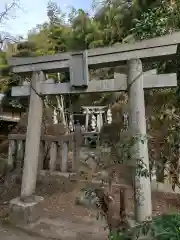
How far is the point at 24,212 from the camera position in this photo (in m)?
3.72

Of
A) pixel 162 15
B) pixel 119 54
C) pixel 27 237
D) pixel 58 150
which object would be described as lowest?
pixel 27 237

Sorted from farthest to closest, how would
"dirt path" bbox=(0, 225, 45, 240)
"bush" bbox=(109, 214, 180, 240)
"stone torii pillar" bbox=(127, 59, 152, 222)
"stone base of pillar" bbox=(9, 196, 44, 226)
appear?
"stone base of pillar" bbox=(9, 196, 44, 226), "dirt path" bbox=(0, 225, 45, 240), "stone torii pillar" bbox=(127, 59, 152, 222), "bush" bbox=(109, 214, 180, 240)

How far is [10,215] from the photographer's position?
3861 millimetres

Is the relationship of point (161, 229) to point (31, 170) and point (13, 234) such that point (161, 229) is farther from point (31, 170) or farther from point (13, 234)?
point (31, 170)

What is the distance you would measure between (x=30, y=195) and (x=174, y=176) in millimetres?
2178

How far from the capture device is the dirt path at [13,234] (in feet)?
11.0

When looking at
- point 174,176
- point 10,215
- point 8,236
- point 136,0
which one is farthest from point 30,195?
point 136,0

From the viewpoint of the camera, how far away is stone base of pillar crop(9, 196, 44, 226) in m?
3.73

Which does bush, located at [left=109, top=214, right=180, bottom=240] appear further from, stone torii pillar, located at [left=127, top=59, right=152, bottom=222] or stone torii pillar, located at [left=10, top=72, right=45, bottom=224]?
stone torii pillar, located at [left=10, top=72, right=45, bottom=224]

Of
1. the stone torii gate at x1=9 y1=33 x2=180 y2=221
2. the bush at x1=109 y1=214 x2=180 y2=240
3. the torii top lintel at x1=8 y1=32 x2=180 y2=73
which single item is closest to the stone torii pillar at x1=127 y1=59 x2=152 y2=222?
the stone torii gate at x1=9 y1=33 x2=180 y2=221

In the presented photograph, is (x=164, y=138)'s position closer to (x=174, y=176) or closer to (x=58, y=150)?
(x=174, y=176)

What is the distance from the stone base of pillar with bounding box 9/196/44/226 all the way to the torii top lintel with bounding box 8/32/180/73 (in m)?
1.90

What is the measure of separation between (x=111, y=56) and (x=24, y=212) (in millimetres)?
2383

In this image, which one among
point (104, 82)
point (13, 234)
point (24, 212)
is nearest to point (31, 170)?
point (24, 212)
